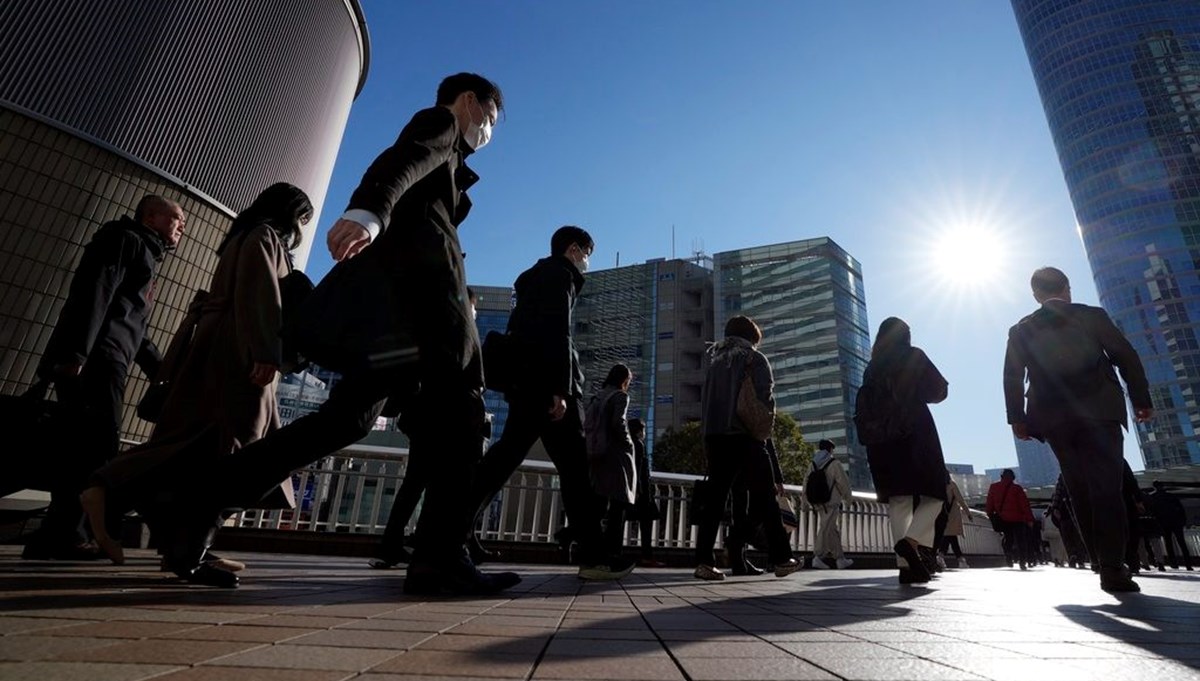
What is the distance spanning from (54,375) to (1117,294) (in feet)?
323

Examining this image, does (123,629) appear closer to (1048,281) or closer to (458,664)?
(458,664)

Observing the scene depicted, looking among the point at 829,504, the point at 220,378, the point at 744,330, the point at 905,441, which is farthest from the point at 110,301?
the point at 829,504

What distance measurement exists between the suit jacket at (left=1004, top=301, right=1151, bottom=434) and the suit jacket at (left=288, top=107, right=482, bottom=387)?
3.61m

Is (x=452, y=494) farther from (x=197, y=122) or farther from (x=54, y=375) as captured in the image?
(x=197, y=122)

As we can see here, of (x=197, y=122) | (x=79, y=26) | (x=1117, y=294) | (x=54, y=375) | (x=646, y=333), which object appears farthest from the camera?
(x=1117, y=294)

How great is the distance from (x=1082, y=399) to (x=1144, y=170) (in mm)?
96107

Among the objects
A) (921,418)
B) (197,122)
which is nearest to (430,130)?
(921,418)

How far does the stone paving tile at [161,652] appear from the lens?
882mm

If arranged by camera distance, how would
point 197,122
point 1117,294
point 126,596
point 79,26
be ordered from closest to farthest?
point 126,596, point 79,26, point 197,122, point 1117,294

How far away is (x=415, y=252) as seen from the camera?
2.09m

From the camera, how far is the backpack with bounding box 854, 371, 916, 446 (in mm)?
4051

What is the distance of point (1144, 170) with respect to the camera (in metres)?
70.6

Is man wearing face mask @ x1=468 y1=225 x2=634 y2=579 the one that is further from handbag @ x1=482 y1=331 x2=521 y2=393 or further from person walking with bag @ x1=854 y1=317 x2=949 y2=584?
person walking with bag @ x1=854 y1=317 x2=949 y2=584

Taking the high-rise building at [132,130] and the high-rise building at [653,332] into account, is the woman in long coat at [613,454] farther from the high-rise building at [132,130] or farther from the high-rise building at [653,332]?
the high-rise building at [653,332]
